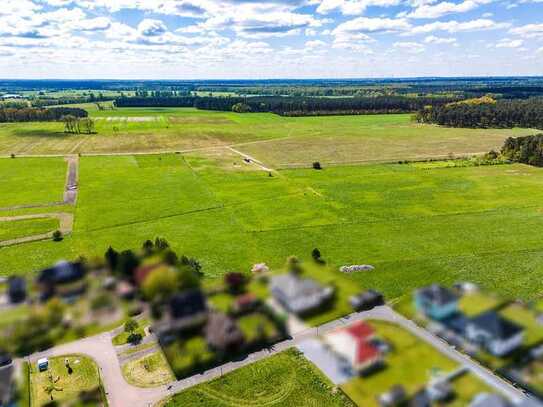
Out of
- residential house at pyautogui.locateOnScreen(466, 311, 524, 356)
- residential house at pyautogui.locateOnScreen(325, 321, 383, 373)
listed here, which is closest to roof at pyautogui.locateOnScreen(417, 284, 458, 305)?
residential house at pyautogui.locateOnScreen(466, 311, 524, 356)

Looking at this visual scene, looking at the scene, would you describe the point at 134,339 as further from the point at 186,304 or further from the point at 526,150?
the point at 526,150

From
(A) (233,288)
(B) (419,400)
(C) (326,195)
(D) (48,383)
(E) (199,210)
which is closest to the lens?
(B) (419,400)

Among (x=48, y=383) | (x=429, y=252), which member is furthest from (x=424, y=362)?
(x=48, y=383)

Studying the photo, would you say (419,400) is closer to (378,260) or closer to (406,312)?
(406,312)

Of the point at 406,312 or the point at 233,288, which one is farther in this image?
the point at 233,288

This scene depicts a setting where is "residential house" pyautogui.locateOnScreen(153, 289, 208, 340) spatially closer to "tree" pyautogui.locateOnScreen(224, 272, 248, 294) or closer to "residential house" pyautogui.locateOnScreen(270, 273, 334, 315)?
"tree" pyautogui.locateOnScreen(224, 272, 248, 294)

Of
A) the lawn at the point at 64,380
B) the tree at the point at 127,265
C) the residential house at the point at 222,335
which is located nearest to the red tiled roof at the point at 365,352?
the residential house at the point at 222,335

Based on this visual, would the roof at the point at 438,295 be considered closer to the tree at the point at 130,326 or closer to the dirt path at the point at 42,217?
the tree at the point at 130,326

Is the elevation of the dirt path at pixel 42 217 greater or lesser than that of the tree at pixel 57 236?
lesser
